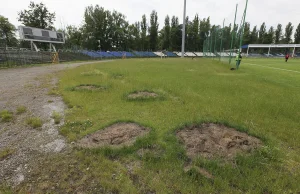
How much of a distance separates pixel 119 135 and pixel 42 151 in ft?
4.08

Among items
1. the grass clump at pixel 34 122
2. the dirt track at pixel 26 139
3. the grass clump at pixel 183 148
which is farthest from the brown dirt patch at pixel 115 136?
the grass clump at pixel 34 122

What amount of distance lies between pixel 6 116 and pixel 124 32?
59.4 metres

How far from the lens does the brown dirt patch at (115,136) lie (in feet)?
9.71

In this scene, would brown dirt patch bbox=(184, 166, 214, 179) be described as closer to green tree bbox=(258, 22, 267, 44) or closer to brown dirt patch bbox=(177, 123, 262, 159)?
brown dirt patch bbox=(177, 123, 262, 159)

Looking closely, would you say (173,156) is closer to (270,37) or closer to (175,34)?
(175,34)

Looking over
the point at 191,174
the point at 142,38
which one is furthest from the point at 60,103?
the point at 142,38

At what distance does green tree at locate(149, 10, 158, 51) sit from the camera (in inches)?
2544

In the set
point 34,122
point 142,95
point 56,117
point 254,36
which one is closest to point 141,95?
point 142,95

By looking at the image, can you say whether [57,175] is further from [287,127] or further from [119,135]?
[287,127]

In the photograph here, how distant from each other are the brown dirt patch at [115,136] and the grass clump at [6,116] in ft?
7.42

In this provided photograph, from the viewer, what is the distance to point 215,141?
3.01 metres

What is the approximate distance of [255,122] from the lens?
150 inches

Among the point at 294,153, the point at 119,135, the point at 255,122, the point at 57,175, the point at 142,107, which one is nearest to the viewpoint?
the point at 57,175

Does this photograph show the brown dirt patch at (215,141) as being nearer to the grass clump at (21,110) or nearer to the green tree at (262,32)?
the grass clump at (21,110)
